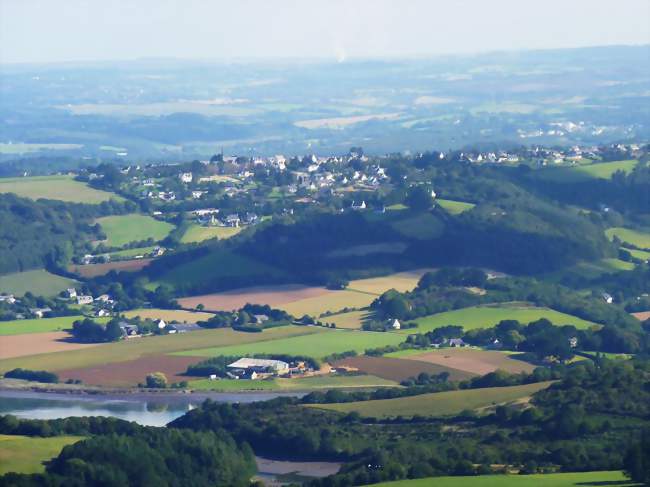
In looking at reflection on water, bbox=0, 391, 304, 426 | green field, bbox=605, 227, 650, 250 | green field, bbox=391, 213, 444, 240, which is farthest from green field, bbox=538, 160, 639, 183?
reflection on water, bbox=0, 391, 304, 426

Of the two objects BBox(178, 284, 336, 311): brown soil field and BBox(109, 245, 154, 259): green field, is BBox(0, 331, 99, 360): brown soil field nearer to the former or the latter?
BBox(178, 284, 336, 311): brown soil field

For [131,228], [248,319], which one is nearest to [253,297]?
[248,319]

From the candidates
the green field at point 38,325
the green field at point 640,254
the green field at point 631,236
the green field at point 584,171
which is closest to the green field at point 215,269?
the green field at point 38,325

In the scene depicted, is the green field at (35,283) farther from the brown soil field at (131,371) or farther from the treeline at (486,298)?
the brown soil field at (131,371)

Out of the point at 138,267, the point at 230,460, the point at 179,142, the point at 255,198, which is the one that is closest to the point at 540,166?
the point at 255,198

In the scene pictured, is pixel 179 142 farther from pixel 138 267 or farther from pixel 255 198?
pixel 138 267

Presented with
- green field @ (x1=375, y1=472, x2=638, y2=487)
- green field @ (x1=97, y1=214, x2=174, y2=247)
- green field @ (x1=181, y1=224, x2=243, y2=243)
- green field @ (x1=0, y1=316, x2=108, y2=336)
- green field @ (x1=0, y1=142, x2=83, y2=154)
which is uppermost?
green field @ (x1=375, y1=472, x2=638, y2=487)
